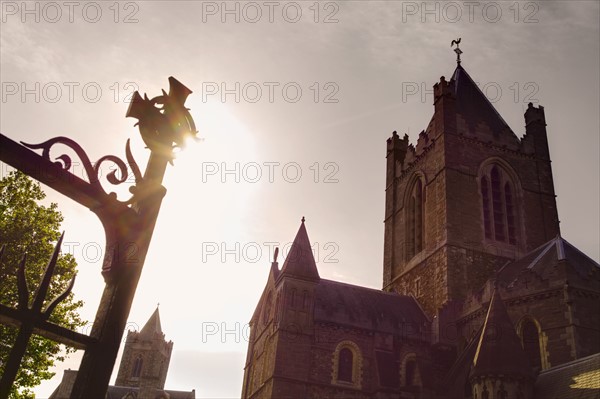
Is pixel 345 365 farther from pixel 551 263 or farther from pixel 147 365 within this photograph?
pixel 147 365

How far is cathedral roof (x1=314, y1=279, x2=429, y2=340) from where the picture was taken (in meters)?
24.3

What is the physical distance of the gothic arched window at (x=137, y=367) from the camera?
6781 centimetres

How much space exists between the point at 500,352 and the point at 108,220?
1747 cm

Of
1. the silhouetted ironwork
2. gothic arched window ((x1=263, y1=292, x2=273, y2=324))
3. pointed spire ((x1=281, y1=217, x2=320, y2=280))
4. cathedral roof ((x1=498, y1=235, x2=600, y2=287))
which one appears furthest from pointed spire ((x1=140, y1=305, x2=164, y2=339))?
the silhouetted ironwork

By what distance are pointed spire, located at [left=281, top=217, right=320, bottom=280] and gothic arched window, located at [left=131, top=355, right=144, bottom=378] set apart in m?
52.1

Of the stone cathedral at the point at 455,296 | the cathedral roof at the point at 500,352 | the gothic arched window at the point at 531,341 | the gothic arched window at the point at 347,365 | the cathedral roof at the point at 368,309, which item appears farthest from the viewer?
the cathedral roof at the point at 368,309

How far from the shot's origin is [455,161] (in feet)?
98.2

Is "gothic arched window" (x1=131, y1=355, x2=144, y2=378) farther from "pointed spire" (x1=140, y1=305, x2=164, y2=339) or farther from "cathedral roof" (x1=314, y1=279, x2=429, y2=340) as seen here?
"cathedral roof" (x1=314, y1=279, x2=429, y2=340)

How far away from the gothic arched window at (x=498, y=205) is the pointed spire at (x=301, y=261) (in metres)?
10.8

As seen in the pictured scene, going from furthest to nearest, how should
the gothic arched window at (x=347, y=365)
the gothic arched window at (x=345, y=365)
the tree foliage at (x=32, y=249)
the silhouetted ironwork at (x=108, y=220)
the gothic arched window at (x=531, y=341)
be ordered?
the gothic arched window at (x=345, y=365)
the gothic arched window at (x=347, y=365)
the gothic arched window at (x=531, y=341)
the tree foliage at (x=32, y=249)
the silhouetted ironwork at (x=108, y=220)

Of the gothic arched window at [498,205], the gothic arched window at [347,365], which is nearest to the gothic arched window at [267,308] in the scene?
the gothic arched window at [347,365]

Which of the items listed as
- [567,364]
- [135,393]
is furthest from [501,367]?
[135,393]

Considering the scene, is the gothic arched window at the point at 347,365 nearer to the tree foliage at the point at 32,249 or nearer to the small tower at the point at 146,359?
the tree foliage at the point at 32,249

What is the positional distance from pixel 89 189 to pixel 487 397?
17368mm
